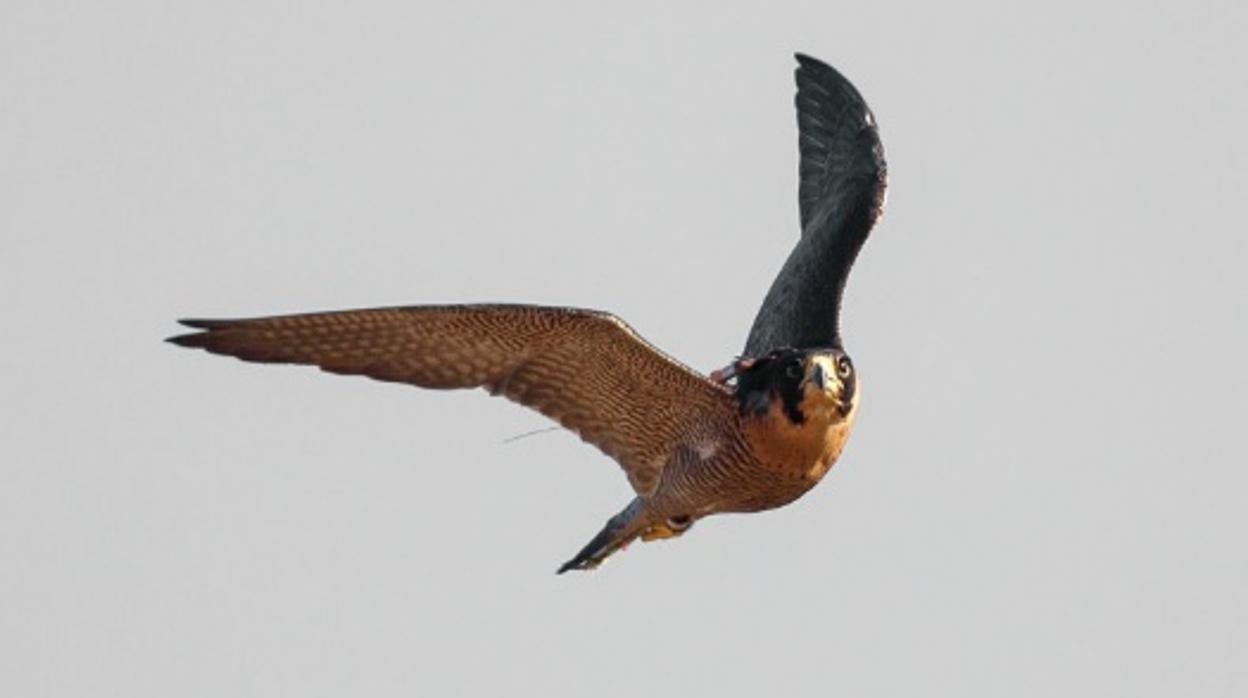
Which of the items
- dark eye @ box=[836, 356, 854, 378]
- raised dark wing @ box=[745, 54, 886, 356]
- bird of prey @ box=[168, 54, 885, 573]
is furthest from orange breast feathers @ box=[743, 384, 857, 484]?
raised dark wing @ box=[745, 54, 886, 356]

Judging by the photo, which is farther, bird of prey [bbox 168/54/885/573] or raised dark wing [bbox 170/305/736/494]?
bird of prey [bbox 168/54/885/573]

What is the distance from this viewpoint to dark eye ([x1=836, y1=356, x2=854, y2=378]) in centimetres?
1534

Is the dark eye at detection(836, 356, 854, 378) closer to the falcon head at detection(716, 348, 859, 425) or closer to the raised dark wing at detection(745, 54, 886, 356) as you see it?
the falcon head at detection(716, 348, 859, 425)

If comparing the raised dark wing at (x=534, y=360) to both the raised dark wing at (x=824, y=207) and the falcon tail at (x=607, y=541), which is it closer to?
the falcon tail at (x=607, y=541)

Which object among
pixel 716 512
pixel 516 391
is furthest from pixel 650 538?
pixel 516 391

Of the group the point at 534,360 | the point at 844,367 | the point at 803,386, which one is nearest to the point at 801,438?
the point at 803,386

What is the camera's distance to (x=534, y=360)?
15352 millimetres

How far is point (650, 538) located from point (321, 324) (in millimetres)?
3121

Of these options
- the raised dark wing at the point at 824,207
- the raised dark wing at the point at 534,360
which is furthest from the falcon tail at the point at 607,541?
the raised dark wing at the point at 824,207

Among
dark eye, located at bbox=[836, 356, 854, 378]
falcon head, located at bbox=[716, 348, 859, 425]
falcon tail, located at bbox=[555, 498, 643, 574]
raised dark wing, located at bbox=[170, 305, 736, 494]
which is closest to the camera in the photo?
raised dark wing, located at bbox=[170, 305, 736, 494]

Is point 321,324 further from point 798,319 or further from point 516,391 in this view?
point 798,319

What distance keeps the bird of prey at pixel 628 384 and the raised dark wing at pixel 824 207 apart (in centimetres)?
22

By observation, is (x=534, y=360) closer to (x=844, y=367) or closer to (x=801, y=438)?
(x=801, y=438)

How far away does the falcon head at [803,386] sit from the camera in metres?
15.2
